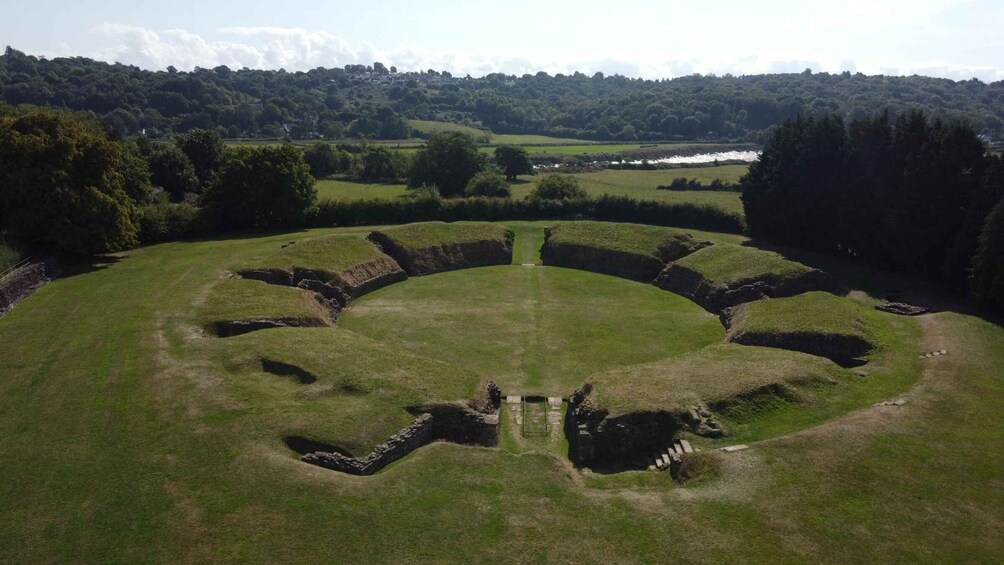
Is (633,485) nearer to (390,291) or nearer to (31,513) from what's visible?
(31,513)

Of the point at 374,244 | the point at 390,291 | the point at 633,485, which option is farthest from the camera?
the point at 374,244

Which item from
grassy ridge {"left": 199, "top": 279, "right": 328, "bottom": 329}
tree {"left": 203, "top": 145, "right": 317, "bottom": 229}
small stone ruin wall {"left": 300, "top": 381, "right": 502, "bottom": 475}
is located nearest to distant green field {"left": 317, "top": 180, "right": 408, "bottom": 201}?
tree {"left": 203, "top": 145, "right": 317, "bottom": 229}

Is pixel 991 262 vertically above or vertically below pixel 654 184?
above

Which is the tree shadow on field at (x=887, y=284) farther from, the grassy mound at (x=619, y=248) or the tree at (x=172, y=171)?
the tree at (x=172, y=171)

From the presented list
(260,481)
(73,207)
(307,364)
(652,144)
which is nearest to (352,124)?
(652,144)

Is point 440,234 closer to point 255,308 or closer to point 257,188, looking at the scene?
point 257,188

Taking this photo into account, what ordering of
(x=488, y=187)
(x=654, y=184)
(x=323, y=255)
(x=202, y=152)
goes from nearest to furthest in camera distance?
(x=323, y=255) < (x=202, y=152) < (x=488, y=187) < (x=654, y=184)

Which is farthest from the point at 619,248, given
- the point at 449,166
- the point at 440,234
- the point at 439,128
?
the point at 439,128
